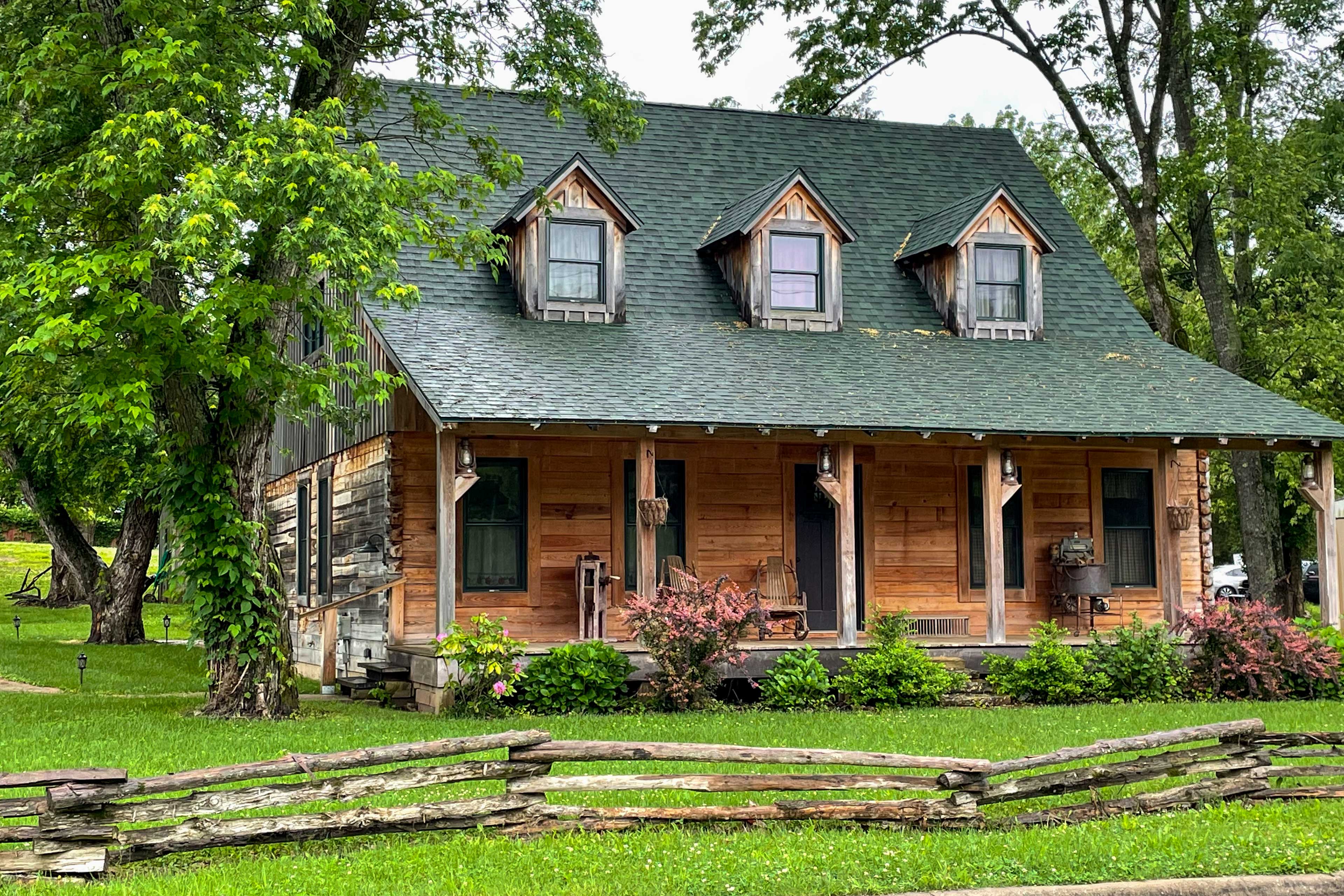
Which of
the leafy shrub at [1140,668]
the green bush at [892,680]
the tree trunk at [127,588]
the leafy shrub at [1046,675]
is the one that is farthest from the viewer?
the tree trunk at [127,588]

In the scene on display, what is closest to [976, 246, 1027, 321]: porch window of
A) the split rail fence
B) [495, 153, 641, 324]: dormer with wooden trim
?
[495, 153, 641, 324]: dormer with wooden trim

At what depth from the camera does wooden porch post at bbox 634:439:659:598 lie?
1620cm

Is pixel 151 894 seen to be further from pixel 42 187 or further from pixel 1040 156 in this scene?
pixel 1040 156

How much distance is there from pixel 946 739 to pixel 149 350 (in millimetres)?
8479

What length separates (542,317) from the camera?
1900cm

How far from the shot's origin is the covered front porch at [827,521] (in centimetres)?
1753

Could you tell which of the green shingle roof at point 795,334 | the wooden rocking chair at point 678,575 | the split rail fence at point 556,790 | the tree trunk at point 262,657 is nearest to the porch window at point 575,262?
the green shingle roof at point 795,334

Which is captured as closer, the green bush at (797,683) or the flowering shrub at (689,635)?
the flowering shrub at (689,635)

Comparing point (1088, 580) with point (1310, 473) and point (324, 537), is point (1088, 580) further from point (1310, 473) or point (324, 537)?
point (324, 537)

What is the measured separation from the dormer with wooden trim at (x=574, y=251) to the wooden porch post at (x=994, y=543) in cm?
549

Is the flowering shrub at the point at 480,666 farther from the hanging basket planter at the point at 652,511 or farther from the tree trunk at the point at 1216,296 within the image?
the tree trunk at the point at 1216,296

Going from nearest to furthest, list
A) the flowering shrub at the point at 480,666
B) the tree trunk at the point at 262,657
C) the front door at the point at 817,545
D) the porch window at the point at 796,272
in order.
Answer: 1. the tree trunk at the point at 262,657
2. the flowering shrub at the point at 480,666
3. the front door at the point at 817,545
4. the porch window at the point at 796,272

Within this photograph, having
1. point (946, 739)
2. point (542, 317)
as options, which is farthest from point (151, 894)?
point (542, 317)

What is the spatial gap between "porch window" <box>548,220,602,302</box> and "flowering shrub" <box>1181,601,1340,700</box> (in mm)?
9006
